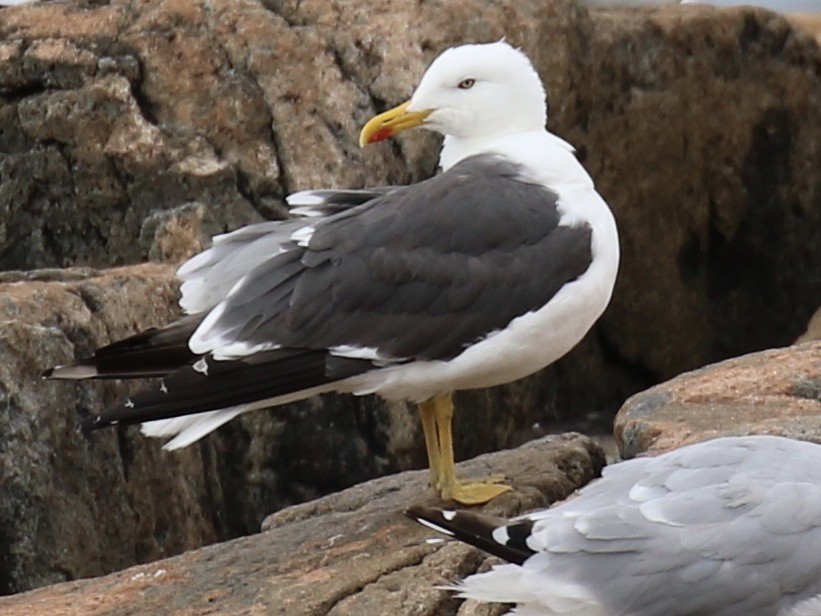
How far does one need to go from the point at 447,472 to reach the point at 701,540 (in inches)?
48.6

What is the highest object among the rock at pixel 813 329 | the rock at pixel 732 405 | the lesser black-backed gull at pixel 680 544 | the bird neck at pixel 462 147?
the bird neck at pixel 462 147

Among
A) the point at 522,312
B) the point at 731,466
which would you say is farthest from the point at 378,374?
the point at 731,466

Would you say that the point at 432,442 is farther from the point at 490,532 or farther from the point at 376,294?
the point at 490,532

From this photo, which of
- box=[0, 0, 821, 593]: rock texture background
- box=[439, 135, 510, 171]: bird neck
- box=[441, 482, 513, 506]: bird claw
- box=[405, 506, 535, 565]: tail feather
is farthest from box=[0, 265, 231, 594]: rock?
box=[405, 506, 535, 565]: tail feather

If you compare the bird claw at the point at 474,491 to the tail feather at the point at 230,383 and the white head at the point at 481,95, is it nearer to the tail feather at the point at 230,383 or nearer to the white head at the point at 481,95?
the tail feather at the point at 230,383

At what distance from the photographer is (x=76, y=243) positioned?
21.8ft

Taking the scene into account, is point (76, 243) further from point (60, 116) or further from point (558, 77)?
point (558, 77)

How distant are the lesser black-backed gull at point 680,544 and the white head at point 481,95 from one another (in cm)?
157

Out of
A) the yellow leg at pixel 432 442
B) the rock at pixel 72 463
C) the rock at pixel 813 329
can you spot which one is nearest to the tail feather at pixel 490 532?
the yellow leg at pixel 432 442

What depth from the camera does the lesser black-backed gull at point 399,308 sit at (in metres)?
4.44

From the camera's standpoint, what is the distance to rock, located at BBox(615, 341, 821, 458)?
4570mm

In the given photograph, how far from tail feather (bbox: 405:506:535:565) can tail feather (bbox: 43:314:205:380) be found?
1.00 m

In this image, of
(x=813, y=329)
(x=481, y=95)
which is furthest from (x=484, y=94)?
(x=813, y=329)

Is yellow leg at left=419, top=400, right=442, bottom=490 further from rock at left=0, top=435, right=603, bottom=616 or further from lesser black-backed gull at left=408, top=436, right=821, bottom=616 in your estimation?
lesser black-backed gull at left=408, top=436, right=821, bottom=616
